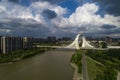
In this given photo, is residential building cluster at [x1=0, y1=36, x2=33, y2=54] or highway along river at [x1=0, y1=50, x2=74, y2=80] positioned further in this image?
residential building cluster at [x1=0, y1=36, x2=33, y2=54]

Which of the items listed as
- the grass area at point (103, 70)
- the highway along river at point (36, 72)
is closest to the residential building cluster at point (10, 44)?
the highway along river at point (36, 72)

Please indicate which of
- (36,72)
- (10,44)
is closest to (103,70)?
(36,72)

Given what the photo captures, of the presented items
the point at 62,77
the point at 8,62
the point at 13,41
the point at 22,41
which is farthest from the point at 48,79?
the point at 22,41

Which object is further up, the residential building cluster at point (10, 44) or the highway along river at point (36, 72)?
the residential building cluster at point (10, 44)

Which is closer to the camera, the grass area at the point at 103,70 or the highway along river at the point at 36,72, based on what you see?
the grass area at the point at 103,70

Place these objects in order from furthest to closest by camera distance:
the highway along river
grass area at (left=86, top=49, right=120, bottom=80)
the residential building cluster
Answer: the residential building cluster, the highway along river, grass area at (left=86, top=49, right=120, bottom=80)

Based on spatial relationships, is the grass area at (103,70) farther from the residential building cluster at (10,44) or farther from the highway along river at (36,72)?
the residential building cluster at (10,44)

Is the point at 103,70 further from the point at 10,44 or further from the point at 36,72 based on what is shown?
the point at 10,44

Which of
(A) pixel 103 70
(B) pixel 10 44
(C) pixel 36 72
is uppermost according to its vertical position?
(B) pixel 10 44

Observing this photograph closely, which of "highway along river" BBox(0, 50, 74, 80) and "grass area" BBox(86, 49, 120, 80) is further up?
"grass area" BBox(86, 49, 120, 80)

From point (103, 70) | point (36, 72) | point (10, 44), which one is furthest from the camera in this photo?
point (10, 44)

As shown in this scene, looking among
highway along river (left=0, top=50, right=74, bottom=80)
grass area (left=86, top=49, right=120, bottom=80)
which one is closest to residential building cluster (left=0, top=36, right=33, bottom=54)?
highway along river (left=0, top=50, right=74, bottom=80)

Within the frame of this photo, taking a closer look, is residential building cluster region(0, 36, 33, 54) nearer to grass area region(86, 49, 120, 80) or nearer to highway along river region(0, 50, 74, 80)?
highway along river region(0, 50, 74, 80)
